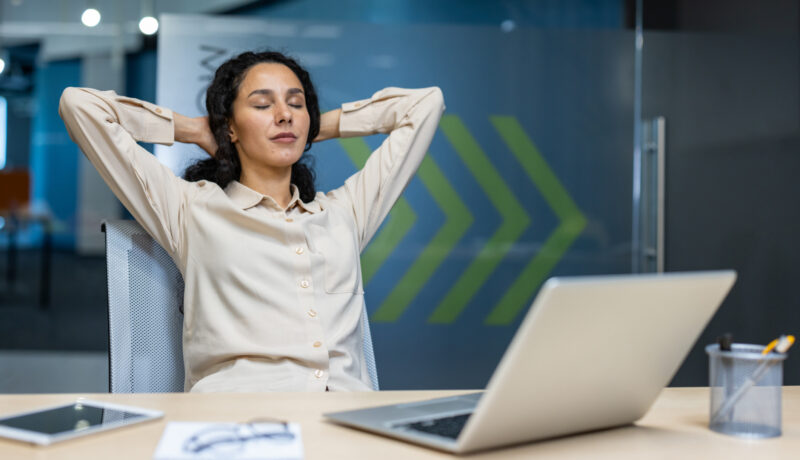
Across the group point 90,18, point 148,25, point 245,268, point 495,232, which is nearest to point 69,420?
point 245,268

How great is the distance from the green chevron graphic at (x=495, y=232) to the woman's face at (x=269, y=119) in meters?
1.46

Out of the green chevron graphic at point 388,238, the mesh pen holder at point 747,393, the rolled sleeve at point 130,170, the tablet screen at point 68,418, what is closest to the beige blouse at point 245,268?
the rolled sleeve at point 130,170

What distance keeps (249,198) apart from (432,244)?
1644 millimetres

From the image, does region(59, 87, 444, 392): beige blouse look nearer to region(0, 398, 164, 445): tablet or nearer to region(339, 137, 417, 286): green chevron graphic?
region(0, 398, 164, 445): tablet

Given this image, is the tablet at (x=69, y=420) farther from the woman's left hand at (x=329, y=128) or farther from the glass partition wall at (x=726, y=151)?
the glass partition wall at (x=726, y=151)

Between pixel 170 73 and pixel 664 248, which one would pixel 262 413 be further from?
pixel 664 248

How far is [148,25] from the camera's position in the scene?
367 centimetres

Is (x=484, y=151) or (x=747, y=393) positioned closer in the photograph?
(x=747, y=393)

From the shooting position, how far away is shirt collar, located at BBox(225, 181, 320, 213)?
6.36ft

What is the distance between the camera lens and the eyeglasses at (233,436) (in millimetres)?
905

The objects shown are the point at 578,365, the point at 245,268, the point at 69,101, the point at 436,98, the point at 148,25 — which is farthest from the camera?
the point at 148,25

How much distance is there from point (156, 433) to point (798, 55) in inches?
123

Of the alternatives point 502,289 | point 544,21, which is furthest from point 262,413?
point 544,21

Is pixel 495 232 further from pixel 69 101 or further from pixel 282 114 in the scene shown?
pixel 69 101
